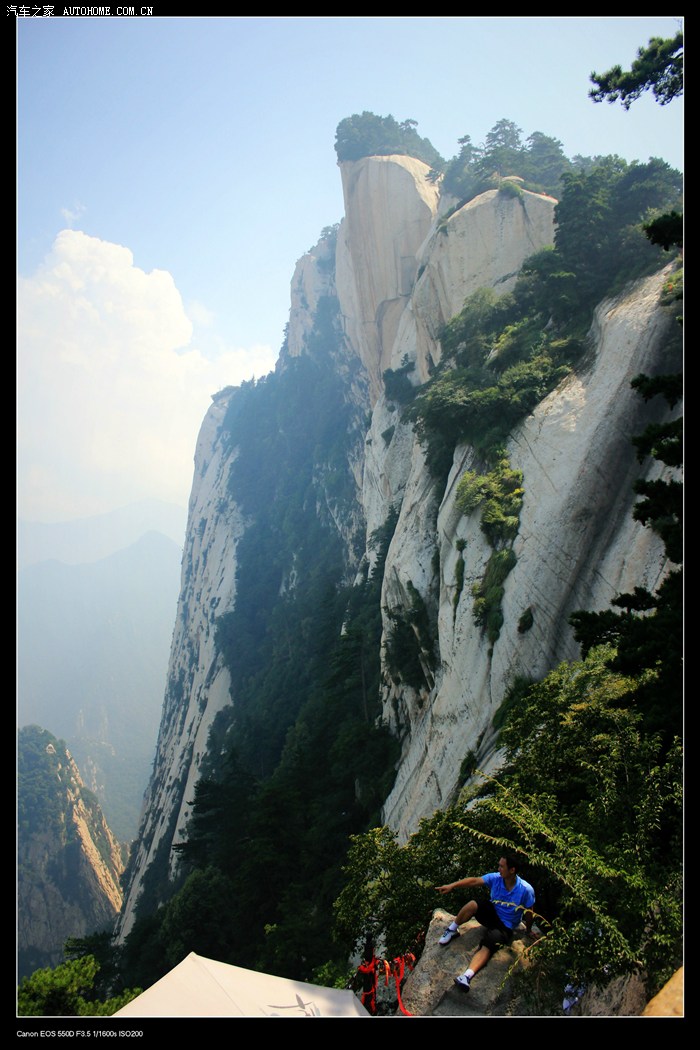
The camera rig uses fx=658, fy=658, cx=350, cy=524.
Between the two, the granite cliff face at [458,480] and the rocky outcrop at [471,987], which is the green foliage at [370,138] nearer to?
the granite cliff face at [458,480]

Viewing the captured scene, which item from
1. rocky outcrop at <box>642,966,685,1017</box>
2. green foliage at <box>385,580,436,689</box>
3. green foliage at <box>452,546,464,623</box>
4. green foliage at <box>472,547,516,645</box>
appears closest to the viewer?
rocky outcrop at <box>642,966,685,1017</box>

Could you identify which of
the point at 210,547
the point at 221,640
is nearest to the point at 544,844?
the point at 221,640

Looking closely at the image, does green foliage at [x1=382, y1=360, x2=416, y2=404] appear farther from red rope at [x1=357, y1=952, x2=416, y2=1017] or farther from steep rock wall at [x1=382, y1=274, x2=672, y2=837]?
red rope at [x1=357, y1=952, x2=416, y2=1017]

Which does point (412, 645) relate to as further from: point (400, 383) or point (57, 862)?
point (57, 862)

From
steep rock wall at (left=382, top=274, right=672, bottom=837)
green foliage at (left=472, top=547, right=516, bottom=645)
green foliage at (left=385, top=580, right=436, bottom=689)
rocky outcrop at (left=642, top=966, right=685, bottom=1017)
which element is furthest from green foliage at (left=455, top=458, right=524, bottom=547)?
rocky outcrop at (left=642, top=966, right=685, bottom=1017)

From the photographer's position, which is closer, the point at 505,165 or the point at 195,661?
the point at 505,165

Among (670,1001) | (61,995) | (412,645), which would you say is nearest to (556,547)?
(412,645)

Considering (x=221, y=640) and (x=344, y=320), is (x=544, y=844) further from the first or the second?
(x=344, y=320)
